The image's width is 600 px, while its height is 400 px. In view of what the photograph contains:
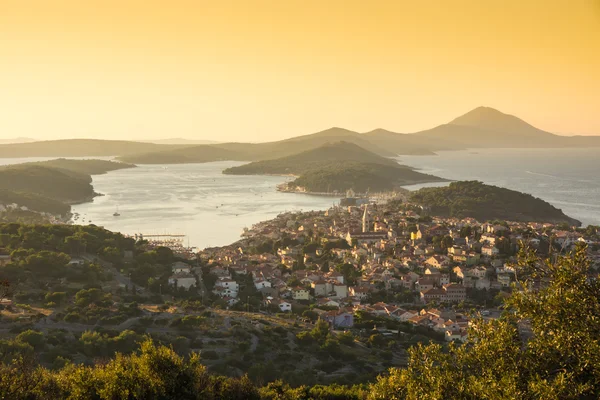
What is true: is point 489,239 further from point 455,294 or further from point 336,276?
point 336,276

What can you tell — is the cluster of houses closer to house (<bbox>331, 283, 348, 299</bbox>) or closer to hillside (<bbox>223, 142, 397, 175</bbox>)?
house (<bbox>331, 283, 348, 299</bbox>)

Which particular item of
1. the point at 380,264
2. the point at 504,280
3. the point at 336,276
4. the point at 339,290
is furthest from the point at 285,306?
the point at 504,280

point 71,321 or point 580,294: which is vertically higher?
point 580,294

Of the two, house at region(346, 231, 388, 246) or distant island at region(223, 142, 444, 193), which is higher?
distant island at region(223, 142, 444, 193)

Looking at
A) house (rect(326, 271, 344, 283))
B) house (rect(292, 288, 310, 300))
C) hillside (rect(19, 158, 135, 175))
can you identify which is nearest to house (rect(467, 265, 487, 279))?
house (rect(326, 271, 344, 283))

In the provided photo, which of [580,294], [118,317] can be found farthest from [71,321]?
[580,294]

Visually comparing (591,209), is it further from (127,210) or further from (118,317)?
(118,317)

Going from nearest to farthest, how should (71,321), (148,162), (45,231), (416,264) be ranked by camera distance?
(71,321)
(45,231)
(416,264)
(148,162)

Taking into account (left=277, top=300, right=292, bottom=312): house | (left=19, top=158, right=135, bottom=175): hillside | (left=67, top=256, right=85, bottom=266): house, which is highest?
(left=19, top=158, right=135, bottom=175): hillside
